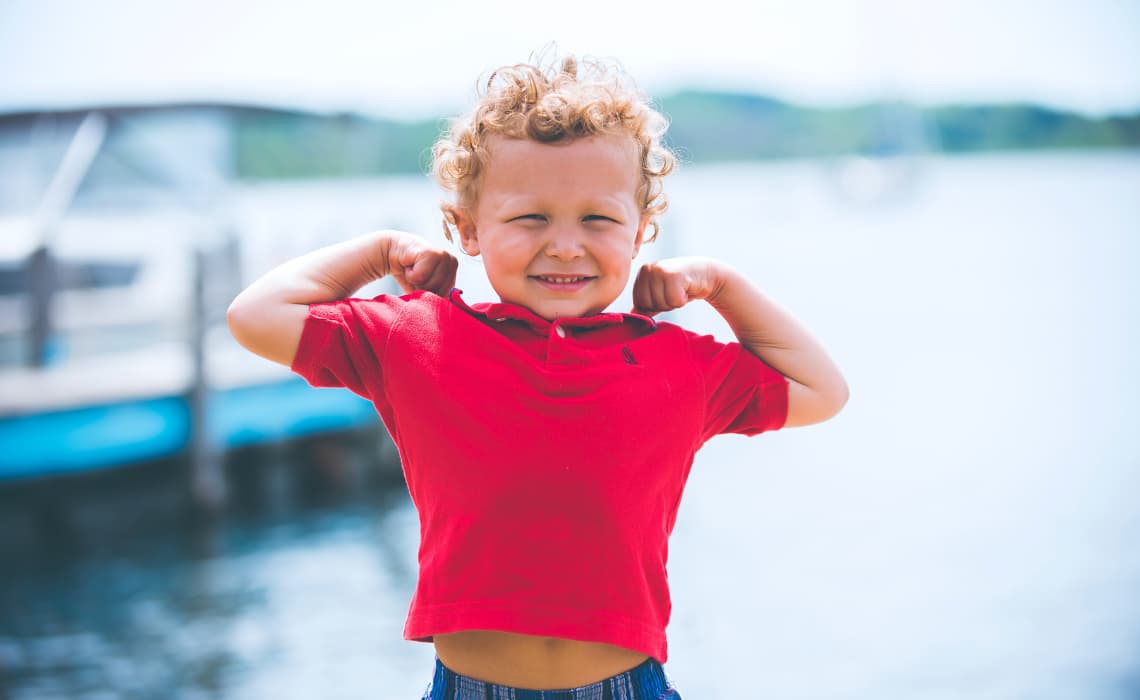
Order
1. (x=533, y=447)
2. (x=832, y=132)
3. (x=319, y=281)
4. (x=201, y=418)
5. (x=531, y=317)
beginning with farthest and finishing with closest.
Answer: (x=832, y=132), (x=201, y=418), (x=319, y=281), (x=531, y=317), (x=533, y=447)

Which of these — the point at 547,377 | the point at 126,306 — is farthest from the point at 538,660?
the point at 126,306

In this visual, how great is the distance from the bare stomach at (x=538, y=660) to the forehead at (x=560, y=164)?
2.35 feet

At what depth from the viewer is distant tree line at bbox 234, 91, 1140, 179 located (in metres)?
14.9

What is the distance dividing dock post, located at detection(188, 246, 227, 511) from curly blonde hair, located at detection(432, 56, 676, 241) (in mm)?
7940

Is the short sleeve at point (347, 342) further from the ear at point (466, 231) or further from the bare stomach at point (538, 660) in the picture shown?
the bare stomach at point (538, 660)

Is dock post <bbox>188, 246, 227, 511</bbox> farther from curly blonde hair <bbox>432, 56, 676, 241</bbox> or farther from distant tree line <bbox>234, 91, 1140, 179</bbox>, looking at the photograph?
curly blonde hair <bbox>432, 56, 676, 241</bbox>

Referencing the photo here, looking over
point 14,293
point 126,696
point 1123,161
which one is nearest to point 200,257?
point 14,293

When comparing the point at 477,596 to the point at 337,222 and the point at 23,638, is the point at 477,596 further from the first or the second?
the point at 337,222

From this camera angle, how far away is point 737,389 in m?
1.74

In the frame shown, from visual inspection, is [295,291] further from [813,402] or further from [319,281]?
[813,402]

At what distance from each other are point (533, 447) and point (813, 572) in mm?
7253

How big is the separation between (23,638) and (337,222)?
7.06 m

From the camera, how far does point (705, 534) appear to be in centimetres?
958

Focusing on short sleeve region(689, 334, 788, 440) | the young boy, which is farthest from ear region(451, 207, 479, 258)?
short sleeve region(689, 334, 788, 440)
